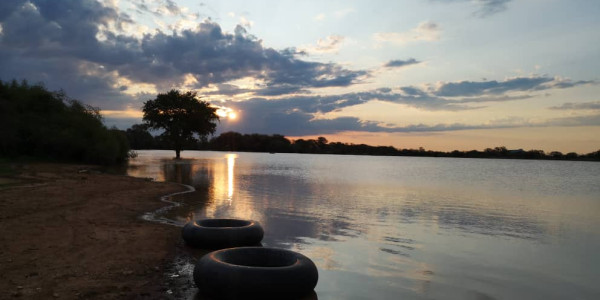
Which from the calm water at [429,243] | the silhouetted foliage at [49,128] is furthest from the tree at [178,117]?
the calm water at [429,243]

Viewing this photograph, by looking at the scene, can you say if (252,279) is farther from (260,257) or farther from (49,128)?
(49,128)

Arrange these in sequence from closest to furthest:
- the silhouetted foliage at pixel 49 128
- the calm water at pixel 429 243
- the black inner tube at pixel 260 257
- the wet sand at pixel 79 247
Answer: the wet sand at pixel 79 247 → the black inner tube at pixel 260 257 → the calm water at pixel 429 243 → the silhouetted foliage at pixel 49 128

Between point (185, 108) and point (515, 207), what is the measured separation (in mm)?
58799

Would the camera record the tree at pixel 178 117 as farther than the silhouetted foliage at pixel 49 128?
Yes

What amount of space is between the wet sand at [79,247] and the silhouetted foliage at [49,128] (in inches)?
963

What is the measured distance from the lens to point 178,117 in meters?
69.4

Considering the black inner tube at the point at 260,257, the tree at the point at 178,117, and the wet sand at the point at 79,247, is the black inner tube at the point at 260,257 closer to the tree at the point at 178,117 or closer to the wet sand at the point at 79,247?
the wet sand at the point at 79,247

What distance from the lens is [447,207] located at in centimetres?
2141

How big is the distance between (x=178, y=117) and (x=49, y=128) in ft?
96.2

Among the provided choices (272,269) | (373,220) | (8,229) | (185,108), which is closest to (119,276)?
(272,269)

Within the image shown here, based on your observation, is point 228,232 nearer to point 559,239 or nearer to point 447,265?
point 447,265

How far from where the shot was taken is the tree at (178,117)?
69125 millimetres

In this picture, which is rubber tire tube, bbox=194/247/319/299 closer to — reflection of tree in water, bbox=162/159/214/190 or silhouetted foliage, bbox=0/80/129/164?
reflection of tree in water, bbox=162/159/214/190

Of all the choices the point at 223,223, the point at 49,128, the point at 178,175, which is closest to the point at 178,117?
the point at 49,128
